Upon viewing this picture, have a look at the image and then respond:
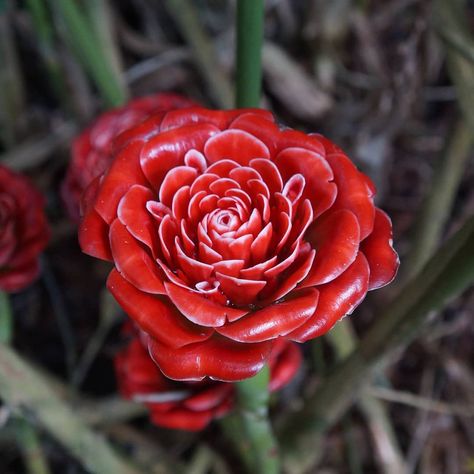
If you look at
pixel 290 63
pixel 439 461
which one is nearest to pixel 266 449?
pixel 439 461

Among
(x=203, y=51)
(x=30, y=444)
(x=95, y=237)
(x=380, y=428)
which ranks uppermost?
(x=95, y=237)

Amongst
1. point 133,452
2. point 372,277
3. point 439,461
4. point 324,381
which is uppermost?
point 372,277

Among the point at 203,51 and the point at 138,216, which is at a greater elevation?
the point at 138,216

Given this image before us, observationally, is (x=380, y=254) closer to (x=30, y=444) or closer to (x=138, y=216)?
(x=138, y=216)

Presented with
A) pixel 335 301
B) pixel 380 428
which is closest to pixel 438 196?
pixel 380 428

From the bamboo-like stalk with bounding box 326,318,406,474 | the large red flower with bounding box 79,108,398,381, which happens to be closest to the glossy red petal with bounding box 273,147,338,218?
the large red flower with bounding box 79,108,398,381

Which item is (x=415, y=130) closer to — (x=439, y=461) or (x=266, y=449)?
(x=439, y=461)
